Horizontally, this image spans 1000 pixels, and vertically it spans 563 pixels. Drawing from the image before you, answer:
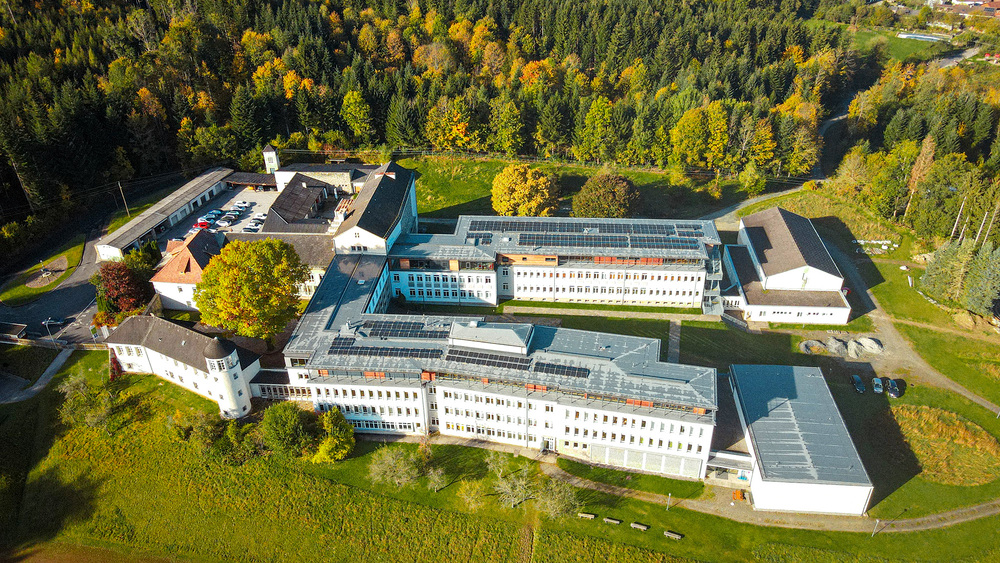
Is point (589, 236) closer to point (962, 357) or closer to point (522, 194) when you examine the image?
point (522, 194)

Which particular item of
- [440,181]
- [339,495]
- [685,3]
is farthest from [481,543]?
[685,3]

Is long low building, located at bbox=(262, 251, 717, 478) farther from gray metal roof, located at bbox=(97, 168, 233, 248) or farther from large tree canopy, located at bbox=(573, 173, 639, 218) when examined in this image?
gray metal roof, located at bbox=(97, 168, 233, 248)

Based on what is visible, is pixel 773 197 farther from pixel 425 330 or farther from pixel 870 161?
pixel 425 330

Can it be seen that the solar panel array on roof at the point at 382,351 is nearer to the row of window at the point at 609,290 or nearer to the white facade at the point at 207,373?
the white facade at the point at 207,373

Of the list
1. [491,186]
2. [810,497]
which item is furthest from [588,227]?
[810,497]

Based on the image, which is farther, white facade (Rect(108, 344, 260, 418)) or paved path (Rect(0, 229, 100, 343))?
paved path (Rect(0, 229, 100, 343))

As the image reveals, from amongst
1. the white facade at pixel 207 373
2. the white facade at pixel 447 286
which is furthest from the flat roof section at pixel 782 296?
the white facade at pixel 207 373

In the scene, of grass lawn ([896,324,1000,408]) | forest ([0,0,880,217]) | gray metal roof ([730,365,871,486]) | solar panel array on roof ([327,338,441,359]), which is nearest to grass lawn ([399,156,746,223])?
forest ([0,0,880,217])
